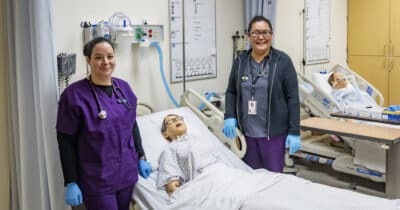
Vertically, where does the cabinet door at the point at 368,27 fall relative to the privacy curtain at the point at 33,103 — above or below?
above

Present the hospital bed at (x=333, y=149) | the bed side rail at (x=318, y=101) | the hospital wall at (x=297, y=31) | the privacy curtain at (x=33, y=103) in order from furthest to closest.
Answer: the hospital wall at (x=297, y=31) → the bed side rail at (x=318, y=101) → the hospital bed at (x=333, y=149) → the privacy curtain at (x=33, y=103)

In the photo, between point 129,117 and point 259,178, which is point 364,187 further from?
point 129,117

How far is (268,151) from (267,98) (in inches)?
13.1

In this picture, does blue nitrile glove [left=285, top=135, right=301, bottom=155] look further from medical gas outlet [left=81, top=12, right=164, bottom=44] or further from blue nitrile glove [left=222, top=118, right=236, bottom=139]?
medical gas outlet [left=81, top=12, right=164, bottom=44]

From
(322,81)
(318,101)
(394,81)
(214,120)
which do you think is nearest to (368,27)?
(394,81)

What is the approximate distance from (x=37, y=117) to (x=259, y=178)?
1230mm

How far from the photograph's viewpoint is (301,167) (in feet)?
13.8

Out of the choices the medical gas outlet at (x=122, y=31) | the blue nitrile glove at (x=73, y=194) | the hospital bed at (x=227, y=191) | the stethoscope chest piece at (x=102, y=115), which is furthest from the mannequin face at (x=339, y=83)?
the blue nitrile glove at (x=73, y=194)

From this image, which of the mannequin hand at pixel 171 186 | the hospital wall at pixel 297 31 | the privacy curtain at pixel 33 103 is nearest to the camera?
the privacy curtain at pixel 33 103

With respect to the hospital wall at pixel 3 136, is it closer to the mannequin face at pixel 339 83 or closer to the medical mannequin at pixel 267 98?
the medical mannequin at pixel 267 98

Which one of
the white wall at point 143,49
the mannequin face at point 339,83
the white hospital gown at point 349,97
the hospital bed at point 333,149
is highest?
the white wall at point 143,49

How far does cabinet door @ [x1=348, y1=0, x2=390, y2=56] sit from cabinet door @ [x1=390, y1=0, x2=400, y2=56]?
0.15ft

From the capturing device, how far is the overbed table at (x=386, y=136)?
9.90 feet

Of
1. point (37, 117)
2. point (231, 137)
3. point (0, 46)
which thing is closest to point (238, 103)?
point (231, 137)
